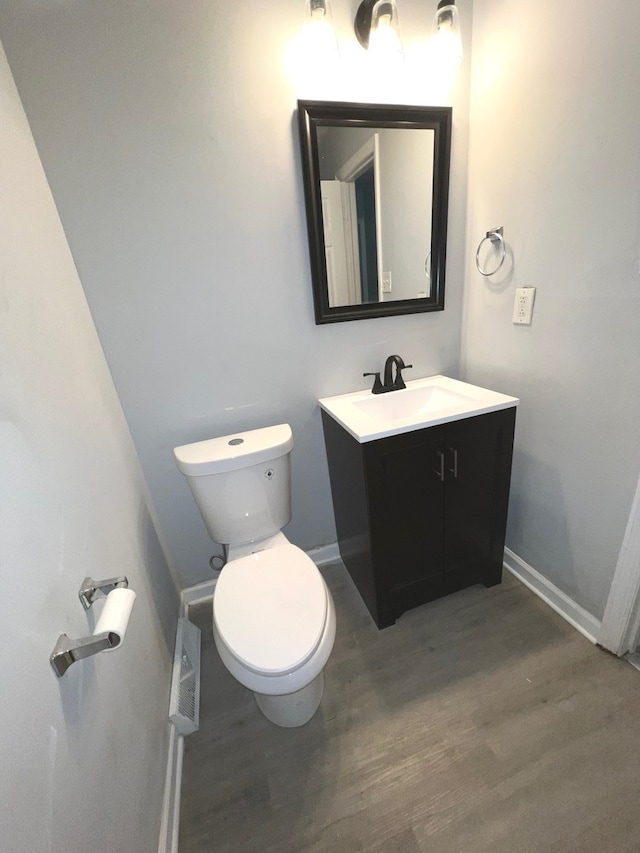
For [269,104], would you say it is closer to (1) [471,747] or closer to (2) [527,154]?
(2) [527,154]

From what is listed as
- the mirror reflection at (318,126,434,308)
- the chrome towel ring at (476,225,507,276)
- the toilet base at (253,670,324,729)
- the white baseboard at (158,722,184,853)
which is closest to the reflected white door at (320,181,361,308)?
the mirror reflection at (318,126,434,308)

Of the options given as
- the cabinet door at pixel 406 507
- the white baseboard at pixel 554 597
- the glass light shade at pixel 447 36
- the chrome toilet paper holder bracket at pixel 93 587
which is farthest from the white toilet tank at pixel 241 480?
the glass light shade at pixel 447 36

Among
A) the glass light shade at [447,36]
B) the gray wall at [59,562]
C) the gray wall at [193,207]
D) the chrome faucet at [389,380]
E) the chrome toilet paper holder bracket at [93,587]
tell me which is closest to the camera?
the gray wall at [59,562]

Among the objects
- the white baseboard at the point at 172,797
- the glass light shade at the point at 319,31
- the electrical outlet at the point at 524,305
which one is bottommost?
the white baseboard at the point at 172,797

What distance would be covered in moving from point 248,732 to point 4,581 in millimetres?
1048

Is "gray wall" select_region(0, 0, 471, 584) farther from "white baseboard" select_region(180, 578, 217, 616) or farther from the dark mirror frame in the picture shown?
"white baseboard" select_region(180, 578, 217, 616)

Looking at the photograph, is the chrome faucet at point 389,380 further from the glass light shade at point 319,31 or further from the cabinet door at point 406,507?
the glass light shade at point 319,31

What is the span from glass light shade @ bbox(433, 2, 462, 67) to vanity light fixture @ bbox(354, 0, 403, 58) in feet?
0.50

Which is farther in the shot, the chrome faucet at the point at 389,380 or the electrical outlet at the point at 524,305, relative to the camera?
the chrome faucet at the point at 389,380

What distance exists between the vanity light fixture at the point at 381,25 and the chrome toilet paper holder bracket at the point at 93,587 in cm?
166

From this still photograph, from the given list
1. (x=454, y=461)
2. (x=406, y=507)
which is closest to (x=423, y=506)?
(x=406, y=507)

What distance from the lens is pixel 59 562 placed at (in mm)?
690

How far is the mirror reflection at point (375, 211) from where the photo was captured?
1.28 meters

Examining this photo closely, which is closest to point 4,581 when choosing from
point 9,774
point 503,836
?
point 9,774
